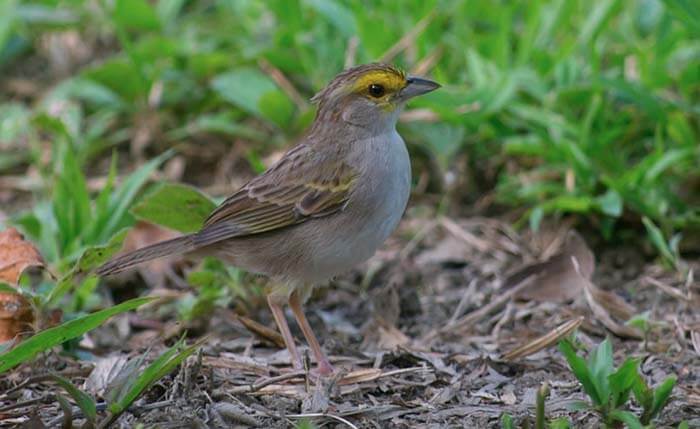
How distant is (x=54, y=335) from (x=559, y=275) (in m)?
3.06

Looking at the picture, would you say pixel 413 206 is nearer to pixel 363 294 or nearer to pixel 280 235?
pixel 363 294

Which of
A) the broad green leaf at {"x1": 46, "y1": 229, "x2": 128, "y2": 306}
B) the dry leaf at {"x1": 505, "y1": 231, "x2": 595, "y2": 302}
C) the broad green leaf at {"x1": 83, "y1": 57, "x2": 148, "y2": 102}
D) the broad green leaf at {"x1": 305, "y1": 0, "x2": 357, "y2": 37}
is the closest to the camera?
the broad green leaf at {"x1": 46, "y1": 229, "x2": 128, "y2": 306}

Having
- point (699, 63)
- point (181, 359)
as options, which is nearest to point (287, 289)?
point (181, 359)

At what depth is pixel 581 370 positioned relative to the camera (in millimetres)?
4203

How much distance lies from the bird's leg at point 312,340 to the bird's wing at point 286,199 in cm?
41

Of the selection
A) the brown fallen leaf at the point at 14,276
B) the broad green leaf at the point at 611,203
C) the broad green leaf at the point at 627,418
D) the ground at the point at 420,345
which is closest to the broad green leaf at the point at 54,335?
the ground at the point at 420,345

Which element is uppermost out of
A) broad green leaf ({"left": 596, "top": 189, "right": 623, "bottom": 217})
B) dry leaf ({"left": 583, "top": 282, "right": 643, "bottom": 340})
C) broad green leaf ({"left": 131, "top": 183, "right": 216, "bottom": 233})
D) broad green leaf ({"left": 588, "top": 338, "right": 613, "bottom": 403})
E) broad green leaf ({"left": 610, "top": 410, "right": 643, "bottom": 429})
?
broad green leaf ({"left": 131, "top": 183, "right": 216, "bottom": 233})

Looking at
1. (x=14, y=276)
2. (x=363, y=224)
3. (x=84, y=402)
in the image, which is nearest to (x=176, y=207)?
(x=14, y=276)

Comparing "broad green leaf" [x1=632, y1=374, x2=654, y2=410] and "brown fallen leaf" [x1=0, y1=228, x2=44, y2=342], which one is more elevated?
"brown fallen leaf" [x1=0, y1=228, x2=44, y2=342]

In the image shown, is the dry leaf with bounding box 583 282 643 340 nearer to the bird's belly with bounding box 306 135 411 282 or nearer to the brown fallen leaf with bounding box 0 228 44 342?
the bird's belly with bounding box 306 135 411 282

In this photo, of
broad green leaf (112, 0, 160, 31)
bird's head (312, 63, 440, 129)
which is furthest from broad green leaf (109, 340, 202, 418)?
broad green leaf (112, 0, 160, 31)

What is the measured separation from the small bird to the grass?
40cm

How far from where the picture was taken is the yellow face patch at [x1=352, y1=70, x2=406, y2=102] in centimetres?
573

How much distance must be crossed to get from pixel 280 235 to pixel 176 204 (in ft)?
2.25
